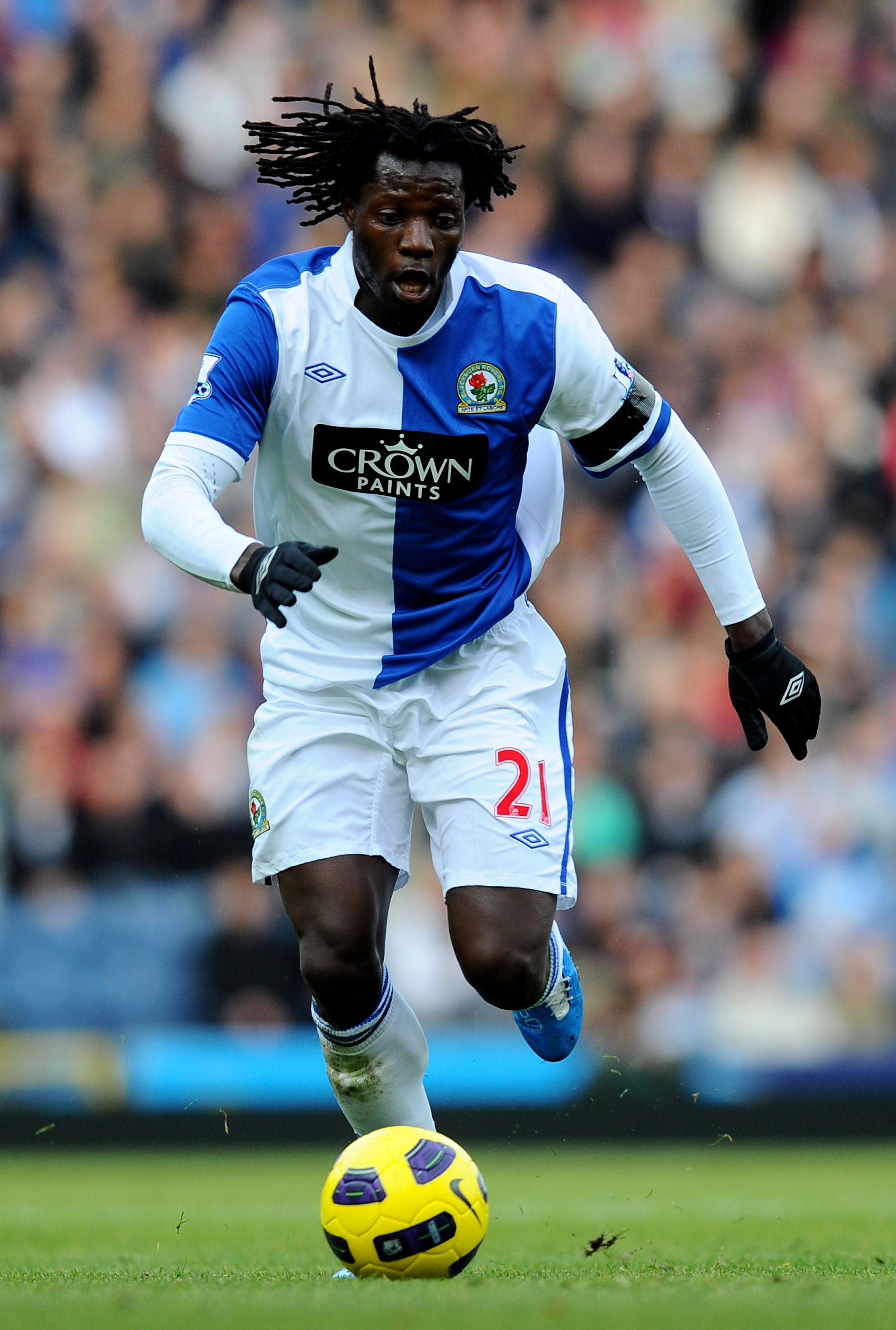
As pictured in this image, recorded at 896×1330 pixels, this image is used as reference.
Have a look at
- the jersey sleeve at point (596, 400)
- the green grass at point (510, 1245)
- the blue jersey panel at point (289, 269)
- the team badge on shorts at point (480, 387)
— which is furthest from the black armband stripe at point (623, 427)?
the green grass at point (510, 1245)

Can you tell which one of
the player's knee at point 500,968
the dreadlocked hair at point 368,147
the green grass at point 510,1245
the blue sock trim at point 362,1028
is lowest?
the green grass at point 510,1245

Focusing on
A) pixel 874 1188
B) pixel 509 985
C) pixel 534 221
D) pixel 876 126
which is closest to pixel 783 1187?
pixel 874 1188

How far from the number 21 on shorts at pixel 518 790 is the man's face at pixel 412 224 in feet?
3.74

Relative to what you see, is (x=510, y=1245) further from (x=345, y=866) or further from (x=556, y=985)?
(x=345, y=866)

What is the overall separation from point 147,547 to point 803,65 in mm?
Result: 5429

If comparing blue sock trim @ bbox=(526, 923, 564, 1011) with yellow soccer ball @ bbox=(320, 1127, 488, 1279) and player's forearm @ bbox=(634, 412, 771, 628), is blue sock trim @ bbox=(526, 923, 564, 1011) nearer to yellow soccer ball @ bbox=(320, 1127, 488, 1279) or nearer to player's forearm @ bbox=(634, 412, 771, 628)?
yellow soccer ball @ bbox=(320, 1127, 488, 1279)

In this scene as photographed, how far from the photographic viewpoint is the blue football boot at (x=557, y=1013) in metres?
5.09

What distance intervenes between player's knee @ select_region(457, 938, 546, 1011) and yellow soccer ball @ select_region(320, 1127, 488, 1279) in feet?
1.70

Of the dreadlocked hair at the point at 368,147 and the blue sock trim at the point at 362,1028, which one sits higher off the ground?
the dreadlocked hair at the point at 368,147

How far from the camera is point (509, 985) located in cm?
479

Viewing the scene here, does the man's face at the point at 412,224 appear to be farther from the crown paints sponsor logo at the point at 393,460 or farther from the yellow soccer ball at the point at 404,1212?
the yellow soccer ball at the point at 404,1212

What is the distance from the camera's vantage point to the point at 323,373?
4844 millimetres

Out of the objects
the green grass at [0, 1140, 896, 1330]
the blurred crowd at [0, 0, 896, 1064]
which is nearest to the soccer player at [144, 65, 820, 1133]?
the green grass at [0, 1140, 896, 1330]

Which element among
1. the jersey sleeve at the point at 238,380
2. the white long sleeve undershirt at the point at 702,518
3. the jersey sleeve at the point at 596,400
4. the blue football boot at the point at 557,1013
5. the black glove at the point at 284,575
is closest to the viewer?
the black glove at the point at 284,575
